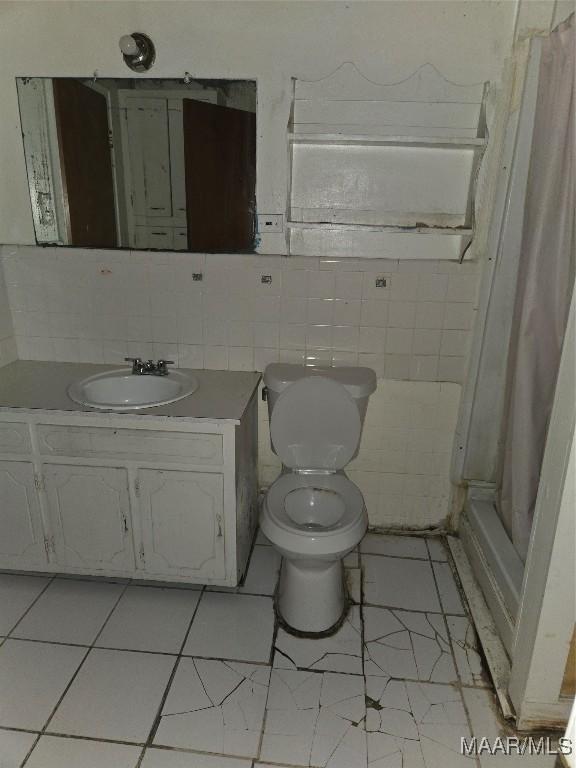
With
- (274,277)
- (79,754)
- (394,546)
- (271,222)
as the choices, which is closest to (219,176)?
(271,222)

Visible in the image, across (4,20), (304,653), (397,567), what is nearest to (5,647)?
(304,653)

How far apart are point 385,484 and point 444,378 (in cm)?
56

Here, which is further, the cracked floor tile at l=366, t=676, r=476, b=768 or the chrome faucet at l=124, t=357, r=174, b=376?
the chrome faucet at l=124, t=357, r=174, b=376

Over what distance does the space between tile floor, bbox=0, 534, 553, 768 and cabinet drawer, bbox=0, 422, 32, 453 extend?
593 mm

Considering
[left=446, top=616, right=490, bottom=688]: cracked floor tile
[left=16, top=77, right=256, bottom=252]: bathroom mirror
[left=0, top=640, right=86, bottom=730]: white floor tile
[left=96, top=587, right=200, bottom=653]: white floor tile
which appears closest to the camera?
[left=0, top=640, right=86, bottom=730]: white floor tile

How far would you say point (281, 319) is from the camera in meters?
2.15

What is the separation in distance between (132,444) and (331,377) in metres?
0.79

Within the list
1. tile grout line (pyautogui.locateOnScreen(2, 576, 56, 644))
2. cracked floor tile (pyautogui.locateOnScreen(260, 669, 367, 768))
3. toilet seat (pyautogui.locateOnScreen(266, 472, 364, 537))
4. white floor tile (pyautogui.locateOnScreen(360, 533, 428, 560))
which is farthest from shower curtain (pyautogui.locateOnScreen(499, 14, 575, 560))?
tile grout line (pyautogui.locateOnScreen(2, 576, 56, 644))

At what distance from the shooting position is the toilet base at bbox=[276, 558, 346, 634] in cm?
179

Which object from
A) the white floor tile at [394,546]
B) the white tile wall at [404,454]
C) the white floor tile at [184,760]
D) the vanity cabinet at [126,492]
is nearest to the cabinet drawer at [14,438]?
the vanity cabinet at [126,492]

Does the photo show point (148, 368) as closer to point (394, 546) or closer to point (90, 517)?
point (90, 517)

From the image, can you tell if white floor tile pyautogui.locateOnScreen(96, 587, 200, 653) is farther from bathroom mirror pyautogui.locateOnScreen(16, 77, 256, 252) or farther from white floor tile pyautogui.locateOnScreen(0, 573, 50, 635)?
bathroom mirror pyautogui.locateOnScreen(16, 77, 256, 252)

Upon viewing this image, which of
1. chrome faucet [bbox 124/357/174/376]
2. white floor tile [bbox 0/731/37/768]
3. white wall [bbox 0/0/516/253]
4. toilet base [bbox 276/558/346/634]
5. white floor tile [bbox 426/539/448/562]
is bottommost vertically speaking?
white floor tile [bbox 0/731/37/768]

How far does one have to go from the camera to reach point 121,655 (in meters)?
1.71
